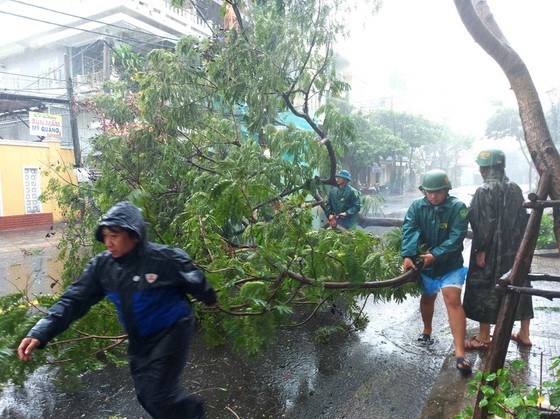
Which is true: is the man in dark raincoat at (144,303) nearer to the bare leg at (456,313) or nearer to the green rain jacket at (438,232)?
the green rain jacket at (438,232)

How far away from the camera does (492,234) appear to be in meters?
3.49

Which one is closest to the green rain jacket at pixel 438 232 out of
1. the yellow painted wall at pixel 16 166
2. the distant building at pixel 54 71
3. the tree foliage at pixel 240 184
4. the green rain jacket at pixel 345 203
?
the tree foliage at pixel 240 184

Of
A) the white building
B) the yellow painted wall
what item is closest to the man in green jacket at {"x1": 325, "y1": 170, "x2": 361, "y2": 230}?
the yellow painted wall

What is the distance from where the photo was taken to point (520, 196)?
3.46 metres

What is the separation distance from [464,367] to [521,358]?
0.64m

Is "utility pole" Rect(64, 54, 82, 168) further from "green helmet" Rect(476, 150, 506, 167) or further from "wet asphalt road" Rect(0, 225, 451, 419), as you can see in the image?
"green helmet" Rect(476, 150, 506, 167)

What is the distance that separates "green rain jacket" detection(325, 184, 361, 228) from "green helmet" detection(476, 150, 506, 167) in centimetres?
236

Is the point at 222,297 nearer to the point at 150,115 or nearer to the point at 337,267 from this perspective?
the point at 337,267

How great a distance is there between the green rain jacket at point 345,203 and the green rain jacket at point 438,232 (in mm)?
2266

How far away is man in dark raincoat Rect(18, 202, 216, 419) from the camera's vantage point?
7.06ft

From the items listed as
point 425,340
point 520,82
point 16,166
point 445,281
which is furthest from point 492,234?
point 16,166

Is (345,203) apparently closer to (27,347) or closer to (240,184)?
(240,184)

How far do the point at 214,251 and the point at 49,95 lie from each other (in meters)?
18.6

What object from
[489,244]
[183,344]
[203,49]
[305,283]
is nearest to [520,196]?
[489,244]
